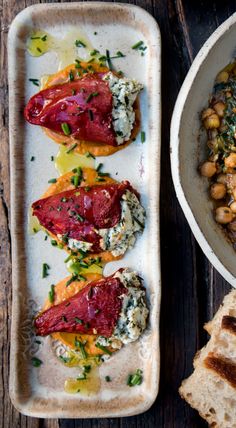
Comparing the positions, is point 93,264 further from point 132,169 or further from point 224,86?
point 224,86

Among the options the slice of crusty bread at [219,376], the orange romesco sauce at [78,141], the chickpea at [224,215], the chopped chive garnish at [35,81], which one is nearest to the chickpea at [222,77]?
the orange romesco sauce at [78,141]

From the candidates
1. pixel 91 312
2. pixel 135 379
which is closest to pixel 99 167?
pixel 91 312

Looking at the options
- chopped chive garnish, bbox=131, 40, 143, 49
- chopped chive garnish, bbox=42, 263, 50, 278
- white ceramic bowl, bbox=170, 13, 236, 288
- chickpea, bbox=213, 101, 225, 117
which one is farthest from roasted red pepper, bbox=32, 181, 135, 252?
chopped chive garnish, bbox=131, 40, 143, 49

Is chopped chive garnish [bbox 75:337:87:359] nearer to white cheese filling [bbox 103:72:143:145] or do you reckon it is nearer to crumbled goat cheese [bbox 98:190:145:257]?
crumbled goat cheese [bbox 98:190:145:257]

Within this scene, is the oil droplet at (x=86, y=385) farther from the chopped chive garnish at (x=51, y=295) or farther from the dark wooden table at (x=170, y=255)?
the chopped chive garnish at (x=51, y=295)

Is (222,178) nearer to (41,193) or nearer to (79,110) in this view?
(79,110)
